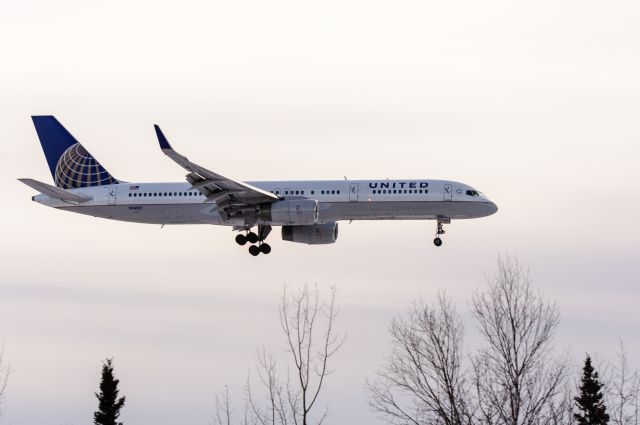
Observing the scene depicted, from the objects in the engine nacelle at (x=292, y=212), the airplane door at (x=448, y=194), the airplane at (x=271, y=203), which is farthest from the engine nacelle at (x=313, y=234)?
the airplane door at (x=448, y=194)

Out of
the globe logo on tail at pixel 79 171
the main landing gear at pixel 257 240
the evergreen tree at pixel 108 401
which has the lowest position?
the evergreen tree at pixel 108 401

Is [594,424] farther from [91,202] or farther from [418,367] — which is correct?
[91,202]

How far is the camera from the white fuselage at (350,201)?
6788 centimetres

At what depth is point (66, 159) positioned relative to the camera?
79.2 m

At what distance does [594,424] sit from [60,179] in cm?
3950

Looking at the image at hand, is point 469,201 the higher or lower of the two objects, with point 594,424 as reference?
higher

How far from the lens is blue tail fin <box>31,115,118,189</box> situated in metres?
76.6

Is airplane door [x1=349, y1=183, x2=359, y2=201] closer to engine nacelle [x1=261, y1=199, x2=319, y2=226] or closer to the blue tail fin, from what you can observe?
engine nacelle [x1=261, y1=199, x2=319, y2=226]

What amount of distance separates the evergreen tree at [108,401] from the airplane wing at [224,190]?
1259 centimetres

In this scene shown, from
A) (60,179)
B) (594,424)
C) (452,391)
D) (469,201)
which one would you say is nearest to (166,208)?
(60,179)

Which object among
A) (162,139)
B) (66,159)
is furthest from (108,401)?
(66,159)

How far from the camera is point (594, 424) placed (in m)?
53.3

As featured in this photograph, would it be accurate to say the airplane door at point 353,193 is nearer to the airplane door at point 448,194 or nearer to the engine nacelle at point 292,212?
the engine nacelle at point 292,212

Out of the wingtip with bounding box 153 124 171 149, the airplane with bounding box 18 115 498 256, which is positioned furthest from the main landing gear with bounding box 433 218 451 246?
the wingtip with bounding box 153 124 171 149
